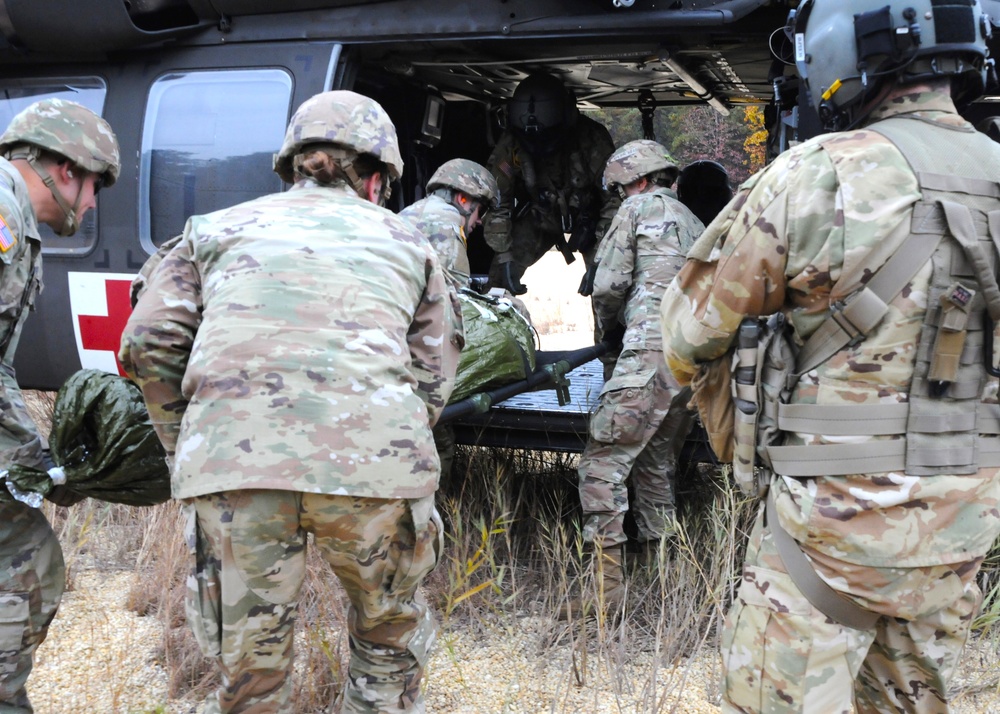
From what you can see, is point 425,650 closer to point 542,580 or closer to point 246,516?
point 246,516

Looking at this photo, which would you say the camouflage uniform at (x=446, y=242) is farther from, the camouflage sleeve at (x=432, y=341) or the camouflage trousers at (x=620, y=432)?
the camouflage sleeve at (x=432, y=341)

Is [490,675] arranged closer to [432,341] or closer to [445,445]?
[445,445]

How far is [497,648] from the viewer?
3.22 m

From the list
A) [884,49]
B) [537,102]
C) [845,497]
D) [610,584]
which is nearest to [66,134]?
[884,49]

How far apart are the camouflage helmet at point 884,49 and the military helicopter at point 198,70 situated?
142 centimetres

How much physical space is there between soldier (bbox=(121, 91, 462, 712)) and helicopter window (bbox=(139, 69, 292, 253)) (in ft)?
5.02

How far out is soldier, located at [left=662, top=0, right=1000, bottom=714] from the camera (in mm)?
1707

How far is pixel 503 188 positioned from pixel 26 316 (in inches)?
134

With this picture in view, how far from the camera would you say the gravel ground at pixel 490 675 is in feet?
9.28

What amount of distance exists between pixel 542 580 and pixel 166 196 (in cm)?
221

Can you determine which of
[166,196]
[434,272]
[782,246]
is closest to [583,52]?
[166,196]

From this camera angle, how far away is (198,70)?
3.77m

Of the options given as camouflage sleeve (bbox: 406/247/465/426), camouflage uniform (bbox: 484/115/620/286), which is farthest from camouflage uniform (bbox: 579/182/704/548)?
camouflage uniform (bbox: 484/115/620/286)

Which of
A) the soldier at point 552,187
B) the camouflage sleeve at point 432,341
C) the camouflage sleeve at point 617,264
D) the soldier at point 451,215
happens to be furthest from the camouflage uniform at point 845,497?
the soldier at point 552,187
